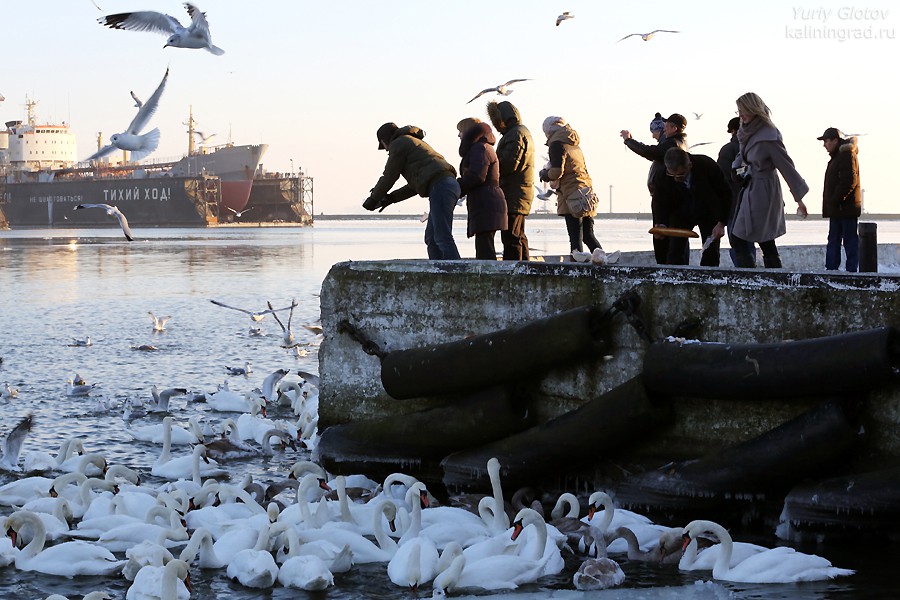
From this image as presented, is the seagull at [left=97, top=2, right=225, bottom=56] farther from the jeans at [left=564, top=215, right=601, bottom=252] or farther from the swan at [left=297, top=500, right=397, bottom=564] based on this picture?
the swan at [left=297, top=500, right=397, bottom=564]

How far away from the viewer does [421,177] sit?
10.5 m

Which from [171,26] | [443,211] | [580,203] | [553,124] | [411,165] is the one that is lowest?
[443,211]

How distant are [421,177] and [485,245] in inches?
36.3

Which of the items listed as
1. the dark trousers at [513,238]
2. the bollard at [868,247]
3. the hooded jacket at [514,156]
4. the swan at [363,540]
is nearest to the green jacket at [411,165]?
the hooded jacket at [514,156]

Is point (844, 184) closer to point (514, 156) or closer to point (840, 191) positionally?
point (840, 191)

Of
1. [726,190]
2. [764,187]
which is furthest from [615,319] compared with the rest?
[726,190]

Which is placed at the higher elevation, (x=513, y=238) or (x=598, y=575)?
(x=513, y=238)

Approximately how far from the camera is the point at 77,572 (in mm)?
6609

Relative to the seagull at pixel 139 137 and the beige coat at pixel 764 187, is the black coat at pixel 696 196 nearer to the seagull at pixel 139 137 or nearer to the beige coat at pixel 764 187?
the beige coat at pixel 764 187

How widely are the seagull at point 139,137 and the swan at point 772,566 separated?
45.3ft

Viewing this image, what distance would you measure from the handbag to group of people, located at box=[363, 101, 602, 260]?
45 cm

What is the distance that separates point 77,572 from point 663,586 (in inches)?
125

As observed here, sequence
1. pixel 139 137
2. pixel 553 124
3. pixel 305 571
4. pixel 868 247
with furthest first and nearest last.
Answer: pixel 139 137 < pixel 553 124 < pixel 868 247 < pixel 305 571

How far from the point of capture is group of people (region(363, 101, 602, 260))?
1054cm
